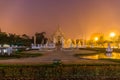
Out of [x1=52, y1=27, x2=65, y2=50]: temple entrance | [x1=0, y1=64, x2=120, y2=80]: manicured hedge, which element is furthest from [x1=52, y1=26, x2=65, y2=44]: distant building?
[x1=0, y1=64, x2=120, y2=80]: manicured hedge

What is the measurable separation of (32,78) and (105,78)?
263cm

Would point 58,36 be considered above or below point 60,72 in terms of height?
above

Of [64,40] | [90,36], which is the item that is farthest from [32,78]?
[90,36]

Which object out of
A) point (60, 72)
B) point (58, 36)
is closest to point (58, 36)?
point (58, 36)

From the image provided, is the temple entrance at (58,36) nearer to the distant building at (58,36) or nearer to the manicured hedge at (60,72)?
the distant building at (58,36)

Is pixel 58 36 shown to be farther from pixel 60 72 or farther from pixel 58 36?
pixel 60 72

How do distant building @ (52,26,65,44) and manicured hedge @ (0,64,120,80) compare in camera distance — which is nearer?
manicured hedge @ (0,64,120,80)

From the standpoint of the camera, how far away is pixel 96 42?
1758 inches

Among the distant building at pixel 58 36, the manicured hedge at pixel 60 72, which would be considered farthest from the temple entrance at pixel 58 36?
the manicured hedge at pixel 60 72

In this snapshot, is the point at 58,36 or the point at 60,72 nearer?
the point at 60,72

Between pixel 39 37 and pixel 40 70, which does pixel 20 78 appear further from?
pixel 39 37

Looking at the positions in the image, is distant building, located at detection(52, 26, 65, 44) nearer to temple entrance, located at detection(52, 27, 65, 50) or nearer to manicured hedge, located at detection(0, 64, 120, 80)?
temple entrance, located at detection(52, 27, 65, 50)

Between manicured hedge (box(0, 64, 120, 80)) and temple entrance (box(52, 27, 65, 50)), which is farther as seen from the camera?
temple entrance (box(52, 27, 65, 50))

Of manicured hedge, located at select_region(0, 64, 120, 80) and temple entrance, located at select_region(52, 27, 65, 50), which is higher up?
temple entrance, located at select_region(52, 27, 65, 50)
